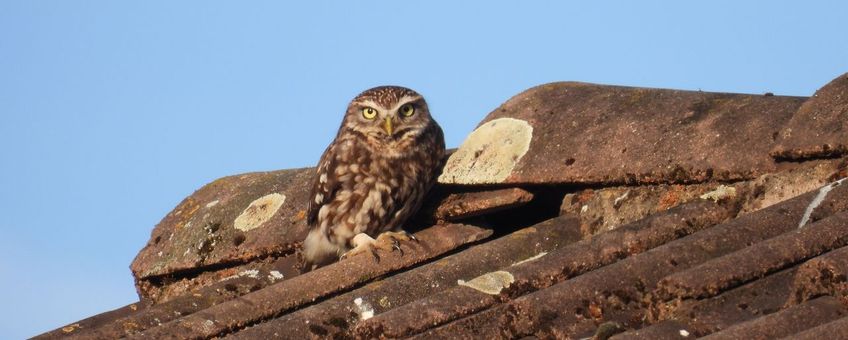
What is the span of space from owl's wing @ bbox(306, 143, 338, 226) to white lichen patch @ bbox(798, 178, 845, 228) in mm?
2696

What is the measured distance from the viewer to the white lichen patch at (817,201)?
4.67 m

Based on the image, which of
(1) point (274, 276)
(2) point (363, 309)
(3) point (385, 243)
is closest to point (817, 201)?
(2) point (363, 309)

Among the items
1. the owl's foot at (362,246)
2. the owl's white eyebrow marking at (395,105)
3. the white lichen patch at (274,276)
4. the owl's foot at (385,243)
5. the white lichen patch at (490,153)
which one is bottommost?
the white lichen patch at (274,276)

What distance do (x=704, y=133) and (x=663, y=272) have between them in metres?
1.39

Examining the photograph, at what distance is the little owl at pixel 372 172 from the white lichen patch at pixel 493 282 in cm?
179

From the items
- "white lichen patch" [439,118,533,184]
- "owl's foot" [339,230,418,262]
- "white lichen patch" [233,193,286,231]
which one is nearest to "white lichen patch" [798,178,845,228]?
"white lichen patch" [439,118,533,184]

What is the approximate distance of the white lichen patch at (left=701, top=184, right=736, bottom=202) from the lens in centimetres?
529

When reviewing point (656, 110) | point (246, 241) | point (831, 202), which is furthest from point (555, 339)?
point (246, 241)

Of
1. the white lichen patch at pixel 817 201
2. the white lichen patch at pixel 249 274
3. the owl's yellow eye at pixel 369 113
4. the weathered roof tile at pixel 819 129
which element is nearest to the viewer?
the white lichen patch at pixel 817 201

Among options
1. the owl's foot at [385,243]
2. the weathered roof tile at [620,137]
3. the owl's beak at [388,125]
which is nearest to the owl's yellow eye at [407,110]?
the owl's beak at [388,125]

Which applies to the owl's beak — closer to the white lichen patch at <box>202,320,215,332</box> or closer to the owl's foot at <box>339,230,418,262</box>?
the owl's foot at <box>339,230,418,262</box>

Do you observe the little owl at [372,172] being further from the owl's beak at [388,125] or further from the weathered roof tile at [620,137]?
the weathered roof tile at [620,137]

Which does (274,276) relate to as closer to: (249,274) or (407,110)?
(249,274)

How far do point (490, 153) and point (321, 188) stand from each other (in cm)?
97
